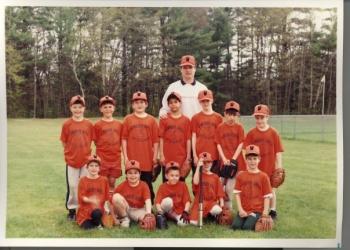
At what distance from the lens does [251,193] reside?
431 centimetres

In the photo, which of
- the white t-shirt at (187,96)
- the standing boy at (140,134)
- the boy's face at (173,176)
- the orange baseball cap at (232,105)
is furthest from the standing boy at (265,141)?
the standing boy at (140,134)

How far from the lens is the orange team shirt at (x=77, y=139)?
14.1 feet

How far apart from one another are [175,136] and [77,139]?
655mm

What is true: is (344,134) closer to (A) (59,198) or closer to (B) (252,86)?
(B) (252,86)

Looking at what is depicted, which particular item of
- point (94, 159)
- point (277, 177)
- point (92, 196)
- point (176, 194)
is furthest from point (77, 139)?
point (277, 177)

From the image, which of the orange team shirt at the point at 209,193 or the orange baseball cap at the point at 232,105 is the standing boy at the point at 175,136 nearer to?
the orange team shirt at the point at 209,193

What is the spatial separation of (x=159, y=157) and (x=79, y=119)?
1.95ft

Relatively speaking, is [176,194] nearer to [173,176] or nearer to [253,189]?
[173,176]

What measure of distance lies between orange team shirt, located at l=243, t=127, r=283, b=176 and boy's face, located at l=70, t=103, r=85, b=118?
1.11m

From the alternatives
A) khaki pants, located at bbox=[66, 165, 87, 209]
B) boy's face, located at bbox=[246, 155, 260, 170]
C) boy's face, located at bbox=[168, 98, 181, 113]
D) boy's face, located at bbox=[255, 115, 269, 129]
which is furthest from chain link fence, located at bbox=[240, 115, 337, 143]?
khaki pants, located at bbox=[66, 165, 87, 209]

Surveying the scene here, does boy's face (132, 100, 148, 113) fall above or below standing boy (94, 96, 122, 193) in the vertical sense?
above

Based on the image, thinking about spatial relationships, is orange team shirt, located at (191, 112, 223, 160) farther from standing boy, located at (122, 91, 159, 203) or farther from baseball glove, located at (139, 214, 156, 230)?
baseball glove, located at (139, 214, 156, 230)

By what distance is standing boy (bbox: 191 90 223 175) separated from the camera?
4.29 m

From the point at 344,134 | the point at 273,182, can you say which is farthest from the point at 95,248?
the point at 344,134
